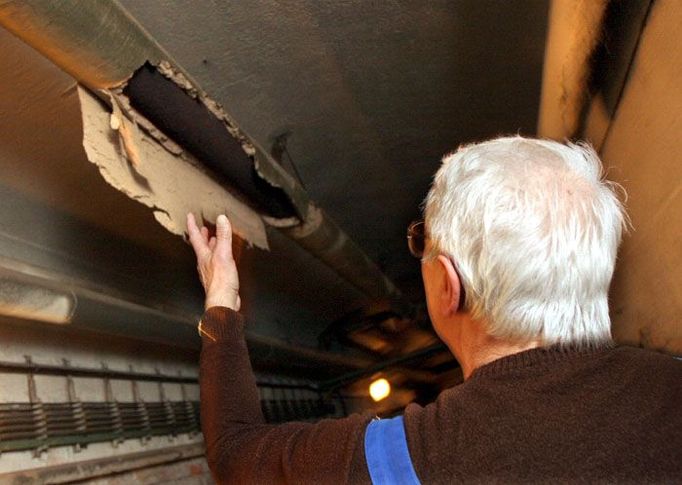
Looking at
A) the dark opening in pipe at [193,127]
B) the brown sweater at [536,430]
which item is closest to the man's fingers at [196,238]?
the dark opening in pipe at [193,127]

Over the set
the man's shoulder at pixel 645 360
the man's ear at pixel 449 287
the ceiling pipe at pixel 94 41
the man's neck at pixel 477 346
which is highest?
the ceiling pipe at pixel 94 41

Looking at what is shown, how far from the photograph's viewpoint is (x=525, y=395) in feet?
3.02

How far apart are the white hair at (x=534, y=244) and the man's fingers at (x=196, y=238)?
2.52 feet

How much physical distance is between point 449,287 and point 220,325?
21.8 inches

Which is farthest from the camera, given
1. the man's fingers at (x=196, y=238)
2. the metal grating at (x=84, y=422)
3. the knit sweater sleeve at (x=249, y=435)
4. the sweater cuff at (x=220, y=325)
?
the metal grating at (x=84, y=422)

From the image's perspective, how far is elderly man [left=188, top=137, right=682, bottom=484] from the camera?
2.88 feet

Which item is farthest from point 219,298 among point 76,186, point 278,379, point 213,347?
point 278,379

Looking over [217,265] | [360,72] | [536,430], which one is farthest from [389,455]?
[360,72]

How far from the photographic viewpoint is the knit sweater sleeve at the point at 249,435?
98cm

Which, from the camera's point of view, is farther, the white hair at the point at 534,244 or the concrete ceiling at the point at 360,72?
the concrete ceiling at the point at 360,72

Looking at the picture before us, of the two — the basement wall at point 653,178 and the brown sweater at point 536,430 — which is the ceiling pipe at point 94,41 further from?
the basement wall at point 653,178

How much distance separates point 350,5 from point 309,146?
2.73 ft

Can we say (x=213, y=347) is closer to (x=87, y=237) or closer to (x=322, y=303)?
(x=87, y=237)

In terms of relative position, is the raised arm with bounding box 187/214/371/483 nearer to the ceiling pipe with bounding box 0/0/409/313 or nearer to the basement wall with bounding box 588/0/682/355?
the ceiling pipe with bounding box 0/0/409/313
